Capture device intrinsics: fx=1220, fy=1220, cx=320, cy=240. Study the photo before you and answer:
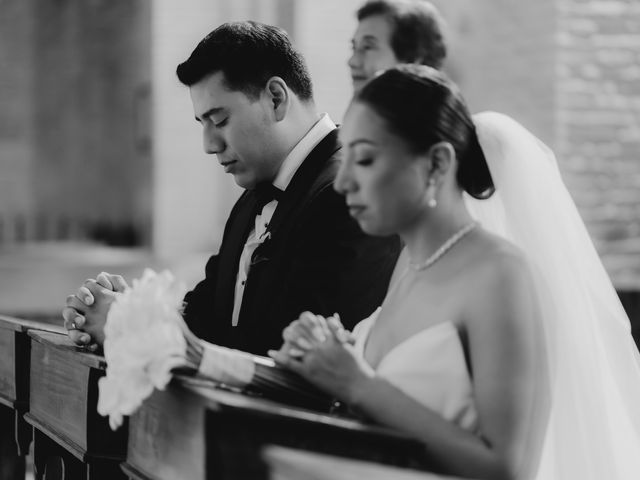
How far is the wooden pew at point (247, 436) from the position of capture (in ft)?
5.81

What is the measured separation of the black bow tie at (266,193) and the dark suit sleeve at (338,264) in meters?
0.17

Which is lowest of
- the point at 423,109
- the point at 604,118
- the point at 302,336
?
the point at 302,336

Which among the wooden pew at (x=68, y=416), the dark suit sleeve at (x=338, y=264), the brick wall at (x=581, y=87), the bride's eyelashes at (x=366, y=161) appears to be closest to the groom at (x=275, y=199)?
the dark suit sleeve at (x=338, y=264)

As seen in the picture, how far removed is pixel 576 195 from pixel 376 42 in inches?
198

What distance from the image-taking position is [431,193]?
210 cm

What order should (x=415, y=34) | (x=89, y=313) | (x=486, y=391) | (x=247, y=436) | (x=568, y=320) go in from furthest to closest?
(x=415, y=34) → (x=89, y=313) → (x=568, y=320) → (x=486, y=391) → (x=247, y=436)

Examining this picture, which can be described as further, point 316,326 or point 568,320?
point 568,320

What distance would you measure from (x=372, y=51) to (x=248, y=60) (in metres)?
1.22

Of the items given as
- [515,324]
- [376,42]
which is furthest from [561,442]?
[376,42]

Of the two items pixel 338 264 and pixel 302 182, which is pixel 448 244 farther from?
pixel 302 182

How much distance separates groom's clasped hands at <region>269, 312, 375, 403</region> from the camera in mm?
1971

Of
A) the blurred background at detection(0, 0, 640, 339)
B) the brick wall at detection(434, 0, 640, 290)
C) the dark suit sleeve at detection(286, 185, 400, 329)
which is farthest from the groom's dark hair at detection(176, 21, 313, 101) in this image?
the brick wall at detection(434, 0, 640, 290)

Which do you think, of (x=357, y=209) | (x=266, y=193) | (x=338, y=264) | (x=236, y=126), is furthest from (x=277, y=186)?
(x=357, y=209)

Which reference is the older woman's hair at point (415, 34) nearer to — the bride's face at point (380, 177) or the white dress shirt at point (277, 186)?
the white dress shirt at point (277, 186)
